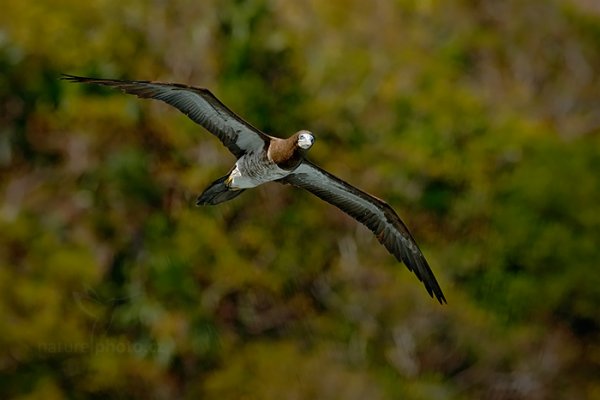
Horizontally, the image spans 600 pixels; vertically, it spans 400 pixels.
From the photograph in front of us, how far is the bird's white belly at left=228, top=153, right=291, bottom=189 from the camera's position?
10383 millimetres

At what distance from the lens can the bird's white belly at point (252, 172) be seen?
10.4 meters

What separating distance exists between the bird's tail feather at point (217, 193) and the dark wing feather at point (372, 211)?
450mm

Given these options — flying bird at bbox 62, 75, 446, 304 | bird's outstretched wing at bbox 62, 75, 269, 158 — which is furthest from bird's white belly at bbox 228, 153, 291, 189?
bird's outstretched wing at bbox 62, 75, 269, 158

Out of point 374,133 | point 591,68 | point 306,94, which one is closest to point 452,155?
point 374,133

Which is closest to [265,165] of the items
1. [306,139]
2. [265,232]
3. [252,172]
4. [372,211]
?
[252,172]

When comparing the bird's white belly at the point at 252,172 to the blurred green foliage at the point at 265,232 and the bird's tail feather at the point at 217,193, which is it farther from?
the blurred green foliage at the point at 265,232

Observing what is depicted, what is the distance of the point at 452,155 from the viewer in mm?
25375

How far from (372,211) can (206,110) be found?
197 centimetres

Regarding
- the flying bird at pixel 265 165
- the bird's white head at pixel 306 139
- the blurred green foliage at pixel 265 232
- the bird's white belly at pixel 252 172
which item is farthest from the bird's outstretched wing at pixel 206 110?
the blurred green foliage at pixel 265 232

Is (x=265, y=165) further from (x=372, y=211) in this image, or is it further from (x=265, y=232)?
(x=265, y=232)

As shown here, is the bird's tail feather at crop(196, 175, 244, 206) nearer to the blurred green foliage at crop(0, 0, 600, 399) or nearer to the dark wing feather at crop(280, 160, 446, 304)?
the dark wing feather at crop(280, 160, 446, 304)

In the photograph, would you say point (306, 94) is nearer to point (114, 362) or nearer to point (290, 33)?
point (290, 33)

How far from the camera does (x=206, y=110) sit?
10344mm

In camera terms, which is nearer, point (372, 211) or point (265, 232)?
point (372, 211)
